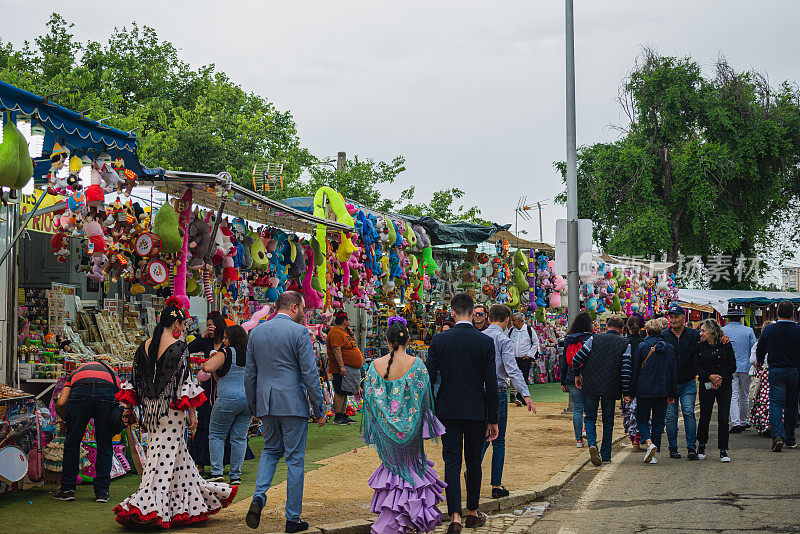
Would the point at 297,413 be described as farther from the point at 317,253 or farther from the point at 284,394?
the point at 317,253

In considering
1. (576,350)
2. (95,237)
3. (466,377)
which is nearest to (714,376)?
(576,350)

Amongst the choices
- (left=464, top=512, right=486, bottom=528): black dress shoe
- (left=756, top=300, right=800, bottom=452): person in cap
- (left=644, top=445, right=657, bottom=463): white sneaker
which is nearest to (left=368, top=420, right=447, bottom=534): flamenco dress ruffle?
(left=464, top=512, right=486, bottom=528): black dress shoe

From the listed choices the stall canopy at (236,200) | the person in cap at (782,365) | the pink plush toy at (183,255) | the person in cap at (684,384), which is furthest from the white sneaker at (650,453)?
the pink plush toy at (183,255)

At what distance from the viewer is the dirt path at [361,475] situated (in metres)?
7.36

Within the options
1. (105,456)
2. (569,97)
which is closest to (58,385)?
(105,456)

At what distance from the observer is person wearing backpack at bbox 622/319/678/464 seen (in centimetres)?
1053

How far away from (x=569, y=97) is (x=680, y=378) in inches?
265

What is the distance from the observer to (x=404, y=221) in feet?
52.4

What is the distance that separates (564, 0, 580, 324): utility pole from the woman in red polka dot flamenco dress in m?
9.25

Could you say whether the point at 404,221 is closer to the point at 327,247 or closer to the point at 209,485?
the point at 327,247

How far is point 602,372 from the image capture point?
33.9 feet

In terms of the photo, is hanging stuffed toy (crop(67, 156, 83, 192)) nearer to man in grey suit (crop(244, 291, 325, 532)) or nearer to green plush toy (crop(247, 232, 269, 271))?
green plush toy (crop(247, 232, 269, 271))

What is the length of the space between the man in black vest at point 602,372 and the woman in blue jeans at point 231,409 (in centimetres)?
430

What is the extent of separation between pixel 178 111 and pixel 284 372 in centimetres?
3052
